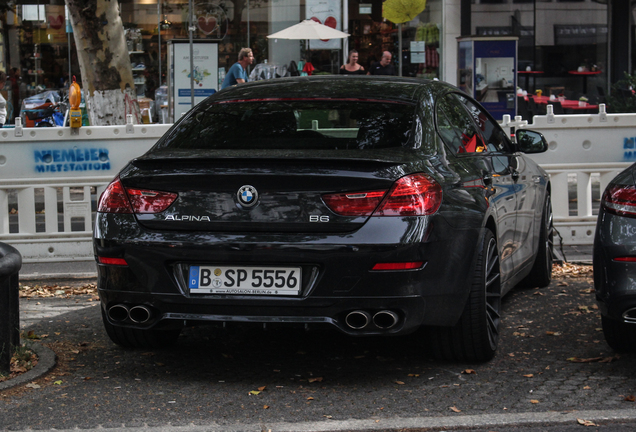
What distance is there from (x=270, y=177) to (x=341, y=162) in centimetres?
34

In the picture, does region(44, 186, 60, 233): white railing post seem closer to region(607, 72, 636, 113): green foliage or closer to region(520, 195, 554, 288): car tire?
region(520, 195, 554, 288): car tire

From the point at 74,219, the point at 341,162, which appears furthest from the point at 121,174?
the point at 74,219

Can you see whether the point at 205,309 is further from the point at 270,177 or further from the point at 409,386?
the point at 409,386

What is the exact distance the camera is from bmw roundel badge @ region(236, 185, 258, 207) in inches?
173

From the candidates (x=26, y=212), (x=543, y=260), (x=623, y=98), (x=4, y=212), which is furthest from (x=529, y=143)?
(x=623, y=98)

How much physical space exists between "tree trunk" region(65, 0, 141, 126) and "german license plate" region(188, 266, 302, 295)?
9.26m

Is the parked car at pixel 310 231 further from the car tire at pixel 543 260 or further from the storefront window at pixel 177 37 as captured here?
the storefront window at pixel 177 37

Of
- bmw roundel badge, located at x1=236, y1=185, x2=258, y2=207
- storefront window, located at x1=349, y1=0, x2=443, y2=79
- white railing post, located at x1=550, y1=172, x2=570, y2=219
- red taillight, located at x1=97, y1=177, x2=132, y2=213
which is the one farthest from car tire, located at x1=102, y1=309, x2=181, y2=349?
storefront window, located at x1=349, y1=0, x2=443, y2=79

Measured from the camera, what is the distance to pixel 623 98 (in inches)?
731

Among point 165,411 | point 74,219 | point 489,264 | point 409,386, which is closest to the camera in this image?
point 165,411

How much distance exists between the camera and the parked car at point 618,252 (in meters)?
4.70

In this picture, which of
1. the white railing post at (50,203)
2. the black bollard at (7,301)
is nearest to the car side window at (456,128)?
the black bollard at (7,301)

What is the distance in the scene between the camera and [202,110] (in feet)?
17.7

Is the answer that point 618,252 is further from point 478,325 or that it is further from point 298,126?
point 298,126
